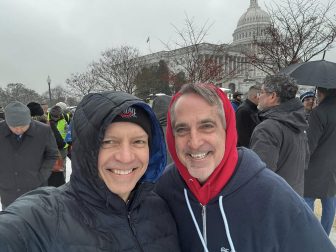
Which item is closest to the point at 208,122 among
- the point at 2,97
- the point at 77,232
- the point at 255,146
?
the point at 77,232

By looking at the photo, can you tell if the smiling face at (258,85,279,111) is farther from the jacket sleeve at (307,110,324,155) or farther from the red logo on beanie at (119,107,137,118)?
the red logo on beanie at (119,107,137,118)

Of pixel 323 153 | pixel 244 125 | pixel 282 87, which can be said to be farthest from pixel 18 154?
pixel 323 153

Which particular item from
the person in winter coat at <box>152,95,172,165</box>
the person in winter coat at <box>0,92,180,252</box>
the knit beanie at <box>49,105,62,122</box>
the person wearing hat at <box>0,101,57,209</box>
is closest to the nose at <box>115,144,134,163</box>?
the person in winter coat at <box>0,92,180,252</box>

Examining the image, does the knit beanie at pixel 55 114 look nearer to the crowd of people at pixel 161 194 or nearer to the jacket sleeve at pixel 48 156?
the jacket sleeve at pixel 48 156

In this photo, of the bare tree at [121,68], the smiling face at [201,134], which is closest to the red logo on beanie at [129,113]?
the smiling face at [201,134]

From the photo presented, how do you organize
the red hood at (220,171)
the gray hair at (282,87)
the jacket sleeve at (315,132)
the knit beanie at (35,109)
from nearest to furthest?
the red hood at (220,171) < the gray hair at (282,87) < the jacket sleeve at (315,132) < the knit beanie at (35,109)

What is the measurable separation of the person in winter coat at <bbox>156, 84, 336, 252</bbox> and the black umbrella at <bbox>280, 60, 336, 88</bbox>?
10.1ft

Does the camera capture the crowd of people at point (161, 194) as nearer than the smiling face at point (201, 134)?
Yes

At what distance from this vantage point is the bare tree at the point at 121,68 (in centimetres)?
3603

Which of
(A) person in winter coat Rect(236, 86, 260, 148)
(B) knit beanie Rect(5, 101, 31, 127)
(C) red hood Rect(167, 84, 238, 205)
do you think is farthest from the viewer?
(A) person in winter coat Rect(236, 86, 260, 148)

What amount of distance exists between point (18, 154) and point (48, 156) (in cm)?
42

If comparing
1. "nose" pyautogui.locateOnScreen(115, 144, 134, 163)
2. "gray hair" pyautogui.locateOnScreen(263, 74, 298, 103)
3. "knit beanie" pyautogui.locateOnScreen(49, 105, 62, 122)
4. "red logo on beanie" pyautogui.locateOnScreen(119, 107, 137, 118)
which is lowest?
"nose" pyautogui.locateOnScreen(115, 144, 134, 163)

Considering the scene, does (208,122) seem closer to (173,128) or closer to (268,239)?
(173,128)

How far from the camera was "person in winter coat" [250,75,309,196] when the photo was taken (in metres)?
3.07
